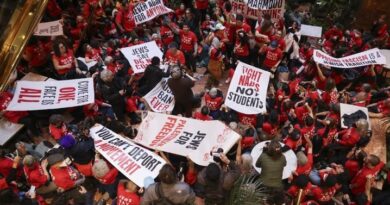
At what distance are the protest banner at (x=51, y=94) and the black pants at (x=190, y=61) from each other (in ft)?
9.65

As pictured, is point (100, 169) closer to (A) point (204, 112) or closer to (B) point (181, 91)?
(A) point (204, 112)

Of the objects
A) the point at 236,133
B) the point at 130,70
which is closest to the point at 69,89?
the point at 130,70

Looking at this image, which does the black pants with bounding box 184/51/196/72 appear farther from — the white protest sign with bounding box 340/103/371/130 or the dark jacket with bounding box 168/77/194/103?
the white protest sign with bounding box 340/103/371/130

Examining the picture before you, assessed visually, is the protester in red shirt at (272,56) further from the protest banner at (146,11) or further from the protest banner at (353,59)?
the protest banner at (146,11)

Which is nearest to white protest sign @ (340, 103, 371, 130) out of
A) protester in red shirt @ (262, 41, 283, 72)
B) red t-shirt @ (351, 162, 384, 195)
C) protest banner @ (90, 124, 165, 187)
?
red t-shirt @ (351, 162, 384, 195)

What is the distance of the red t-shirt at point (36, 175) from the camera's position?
20.0 feet

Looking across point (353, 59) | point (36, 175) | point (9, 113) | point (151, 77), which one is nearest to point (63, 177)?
point (36, 175)

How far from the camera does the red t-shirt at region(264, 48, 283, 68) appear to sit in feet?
32.1

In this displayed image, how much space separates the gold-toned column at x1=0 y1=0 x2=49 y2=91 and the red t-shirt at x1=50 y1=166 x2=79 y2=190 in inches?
159

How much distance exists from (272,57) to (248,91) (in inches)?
75.8

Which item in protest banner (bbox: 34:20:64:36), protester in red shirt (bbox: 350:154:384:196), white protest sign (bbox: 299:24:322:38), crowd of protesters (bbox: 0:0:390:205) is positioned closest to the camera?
crowd of protesters (bbox: 0:0:390:205)

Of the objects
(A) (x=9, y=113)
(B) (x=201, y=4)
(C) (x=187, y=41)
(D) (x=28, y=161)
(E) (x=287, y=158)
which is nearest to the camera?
(D) (x=28, y=161)

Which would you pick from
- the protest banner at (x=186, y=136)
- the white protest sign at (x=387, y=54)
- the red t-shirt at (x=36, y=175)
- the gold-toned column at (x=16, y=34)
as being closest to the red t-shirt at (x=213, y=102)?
the protest banner at (x=186, y=136)

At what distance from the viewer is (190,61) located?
1088 cm
